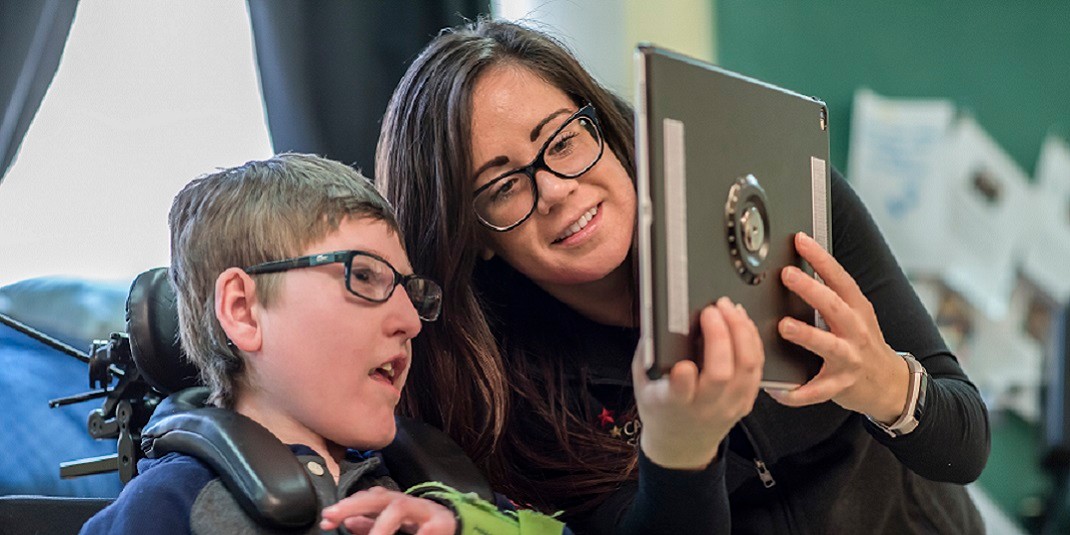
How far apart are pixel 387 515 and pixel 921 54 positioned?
278cm

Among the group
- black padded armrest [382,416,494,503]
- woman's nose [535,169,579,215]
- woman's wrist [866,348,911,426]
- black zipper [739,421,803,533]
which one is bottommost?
black zipper [739,421,803,533]

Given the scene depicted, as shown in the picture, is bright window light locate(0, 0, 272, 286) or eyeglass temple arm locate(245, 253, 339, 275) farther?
bright window light locate(0, 0, 272, 286)

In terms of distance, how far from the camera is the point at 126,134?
6.37ft

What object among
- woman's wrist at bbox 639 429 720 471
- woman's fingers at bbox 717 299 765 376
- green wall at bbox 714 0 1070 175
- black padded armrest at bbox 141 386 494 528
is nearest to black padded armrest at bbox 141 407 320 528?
black padded armrest at bbox 141 386 494 528

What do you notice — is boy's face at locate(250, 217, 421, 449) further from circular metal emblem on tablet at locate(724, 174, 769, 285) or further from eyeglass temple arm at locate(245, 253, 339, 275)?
circular metal emblem on tablet at locate(724, 174, 769, 285)

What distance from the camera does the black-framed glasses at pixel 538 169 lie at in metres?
1.34

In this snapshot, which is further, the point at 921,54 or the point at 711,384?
the point at 921,54

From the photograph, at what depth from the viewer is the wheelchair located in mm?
1108

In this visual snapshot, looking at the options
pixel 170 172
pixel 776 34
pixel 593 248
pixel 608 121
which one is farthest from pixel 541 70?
pixel 776 34

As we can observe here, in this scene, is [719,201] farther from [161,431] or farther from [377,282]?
[161,431]

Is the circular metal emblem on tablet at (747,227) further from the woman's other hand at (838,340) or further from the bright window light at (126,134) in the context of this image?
the bright window light at (126,134)

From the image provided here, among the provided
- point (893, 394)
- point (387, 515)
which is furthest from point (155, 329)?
point (893, 394)

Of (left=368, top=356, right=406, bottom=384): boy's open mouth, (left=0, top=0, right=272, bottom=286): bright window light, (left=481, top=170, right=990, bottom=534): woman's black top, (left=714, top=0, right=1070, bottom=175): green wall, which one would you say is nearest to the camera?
(left=368, top=356, right=406, bottom=384): boy's open mouth

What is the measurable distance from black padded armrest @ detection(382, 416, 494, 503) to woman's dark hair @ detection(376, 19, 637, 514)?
153 millimetres
